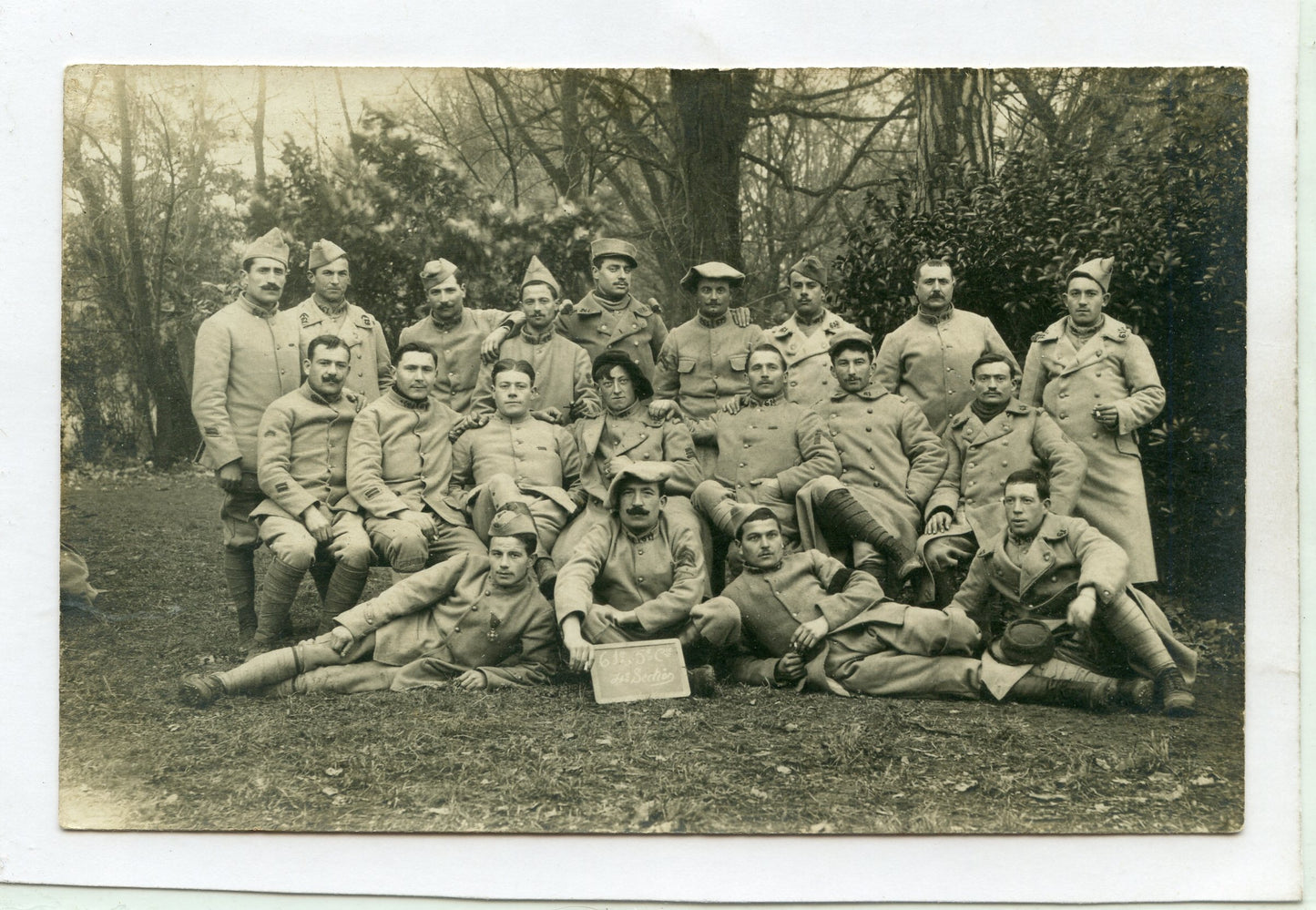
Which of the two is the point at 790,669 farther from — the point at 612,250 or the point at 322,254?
the point at 322,254

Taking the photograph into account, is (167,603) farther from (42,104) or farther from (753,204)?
(753,204)

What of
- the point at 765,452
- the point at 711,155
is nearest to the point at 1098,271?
the point at 765,452

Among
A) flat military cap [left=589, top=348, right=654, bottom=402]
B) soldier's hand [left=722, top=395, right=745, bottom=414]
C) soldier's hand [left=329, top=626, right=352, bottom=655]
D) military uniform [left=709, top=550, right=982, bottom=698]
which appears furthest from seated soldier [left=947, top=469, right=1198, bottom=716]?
soldier's hand [left=329, top=626, right=352, bottom=655]

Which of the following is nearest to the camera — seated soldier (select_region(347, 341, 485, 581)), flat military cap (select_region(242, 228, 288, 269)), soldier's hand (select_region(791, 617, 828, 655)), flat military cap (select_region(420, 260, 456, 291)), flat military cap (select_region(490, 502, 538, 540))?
soldier's hand (select_region(791, 617, 828, 655))

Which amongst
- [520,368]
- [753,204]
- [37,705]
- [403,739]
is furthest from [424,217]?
[37,705]

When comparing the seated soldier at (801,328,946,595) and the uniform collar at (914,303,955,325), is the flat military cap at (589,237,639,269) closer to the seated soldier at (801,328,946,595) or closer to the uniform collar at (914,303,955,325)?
the seated soldier at (801,328,946,595)

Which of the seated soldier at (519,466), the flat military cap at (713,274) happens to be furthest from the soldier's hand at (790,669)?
the flat military cap at (713,274)
